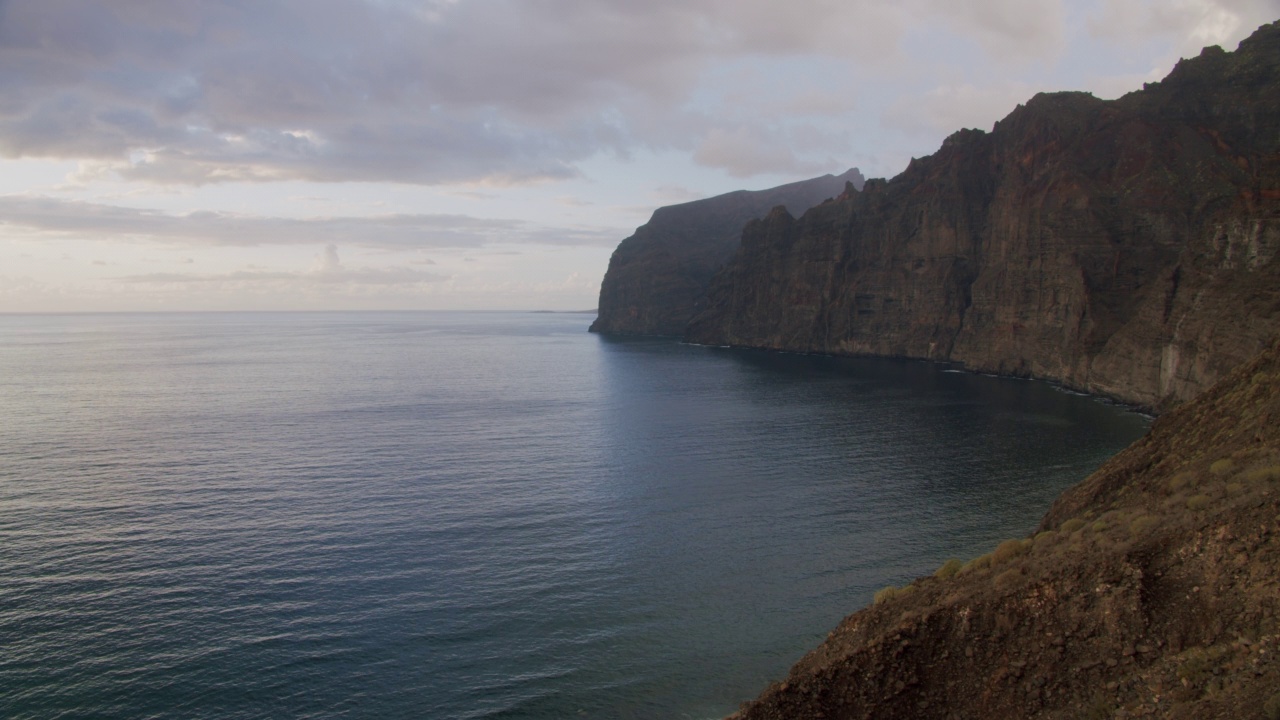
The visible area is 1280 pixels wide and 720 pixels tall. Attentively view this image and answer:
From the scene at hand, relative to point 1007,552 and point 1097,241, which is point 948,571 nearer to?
point 1007,552

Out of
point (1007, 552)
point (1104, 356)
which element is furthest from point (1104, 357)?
point (1007, 552)

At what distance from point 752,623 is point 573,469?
34.4 metres

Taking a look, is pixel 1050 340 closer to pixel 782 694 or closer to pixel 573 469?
pixel 573 469

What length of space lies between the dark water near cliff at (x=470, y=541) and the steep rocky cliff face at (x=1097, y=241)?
1235 centimetres

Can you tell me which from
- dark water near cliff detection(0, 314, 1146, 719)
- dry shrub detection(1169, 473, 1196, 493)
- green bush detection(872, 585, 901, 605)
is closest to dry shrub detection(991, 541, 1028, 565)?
green bush detection(872, 585, 901, 605)

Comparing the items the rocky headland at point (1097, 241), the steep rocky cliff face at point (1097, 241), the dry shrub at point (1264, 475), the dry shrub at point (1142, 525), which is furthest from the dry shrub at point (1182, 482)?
the rocky headland at point (1097, 241)

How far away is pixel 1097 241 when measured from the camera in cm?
12319

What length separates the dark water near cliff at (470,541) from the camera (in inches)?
1245

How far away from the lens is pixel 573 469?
228ft

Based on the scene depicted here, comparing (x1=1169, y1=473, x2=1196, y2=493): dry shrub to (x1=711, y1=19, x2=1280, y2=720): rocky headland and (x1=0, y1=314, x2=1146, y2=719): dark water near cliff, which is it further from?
(x1=0, y1=314, x2=1146, y2=719): dark water near cliff

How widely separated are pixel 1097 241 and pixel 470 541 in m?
114

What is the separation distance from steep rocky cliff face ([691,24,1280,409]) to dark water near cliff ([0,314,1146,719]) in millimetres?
12352

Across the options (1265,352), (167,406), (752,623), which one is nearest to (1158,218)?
(1265,352)

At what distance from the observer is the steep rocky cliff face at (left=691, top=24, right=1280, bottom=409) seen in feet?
289
